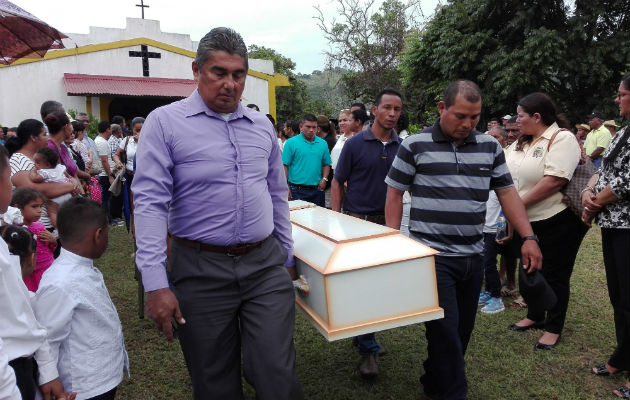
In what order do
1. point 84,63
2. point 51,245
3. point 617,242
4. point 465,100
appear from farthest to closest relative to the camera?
1. point 84,63
2. point 51,245
3. point 617,242
4. point 465,100

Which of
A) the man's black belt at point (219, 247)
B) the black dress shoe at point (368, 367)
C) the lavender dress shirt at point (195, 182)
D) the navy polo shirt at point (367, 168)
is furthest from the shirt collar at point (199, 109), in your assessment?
the black dress shoe at point (368, 367)

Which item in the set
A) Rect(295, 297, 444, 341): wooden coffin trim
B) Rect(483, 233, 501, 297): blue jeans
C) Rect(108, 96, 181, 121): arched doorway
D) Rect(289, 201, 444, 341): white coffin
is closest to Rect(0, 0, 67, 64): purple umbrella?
Rect(289, 201, 444, 341): white coffin

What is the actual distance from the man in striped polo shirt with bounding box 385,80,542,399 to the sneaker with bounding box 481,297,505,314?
1902 millimetres

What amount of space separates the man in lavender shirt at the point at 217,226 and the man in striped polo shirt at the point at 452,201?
3.10 feet

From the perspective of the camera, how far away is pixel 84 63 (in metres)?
19.5

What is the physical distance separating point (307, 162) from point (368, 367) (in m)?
3.32

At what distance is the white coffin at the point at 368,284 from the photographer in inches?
83.0

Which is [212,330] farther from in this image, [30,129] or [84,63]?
[84,63]

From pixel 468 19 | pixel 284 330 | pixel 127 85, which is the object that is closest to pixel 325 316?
pixel 284 330

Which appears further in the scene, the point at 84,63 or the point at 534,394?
the point at 84,63

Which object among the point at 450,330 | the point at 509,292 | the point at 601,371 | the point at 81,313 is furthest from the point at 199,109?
the point at 509,292

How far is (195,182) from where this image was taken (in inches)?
79.7

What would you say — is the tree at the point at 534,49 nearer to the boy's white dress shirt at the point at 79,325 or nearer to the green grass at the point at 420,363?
the green grass at the point at 420,363

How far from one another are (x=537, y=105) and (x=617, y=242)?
121 cm
